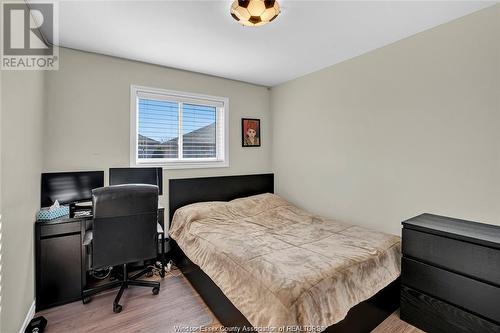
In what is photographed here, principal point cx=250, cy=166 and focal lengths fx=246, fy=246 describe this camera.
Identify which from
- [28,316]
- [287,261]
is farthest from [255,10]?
[28,316]

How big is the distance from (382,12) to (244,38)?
1.22 metres

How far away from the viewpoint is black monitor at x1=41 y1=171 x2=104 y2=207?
2463mm

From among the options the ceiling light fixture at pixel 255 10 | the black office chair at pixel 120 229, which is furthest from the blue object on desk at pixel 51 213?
the ceiling light fixture at pixel 255 10

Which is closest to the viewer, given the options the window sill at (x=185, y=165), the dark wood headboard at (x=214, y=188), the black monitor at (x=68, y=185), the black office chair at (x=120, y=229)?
the black office chair at (x=120, y=229)

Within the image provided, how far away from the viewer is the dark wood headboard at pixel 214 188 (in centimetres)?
325

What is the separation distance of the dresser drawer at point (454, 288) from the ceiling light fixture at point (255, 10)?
2.26m

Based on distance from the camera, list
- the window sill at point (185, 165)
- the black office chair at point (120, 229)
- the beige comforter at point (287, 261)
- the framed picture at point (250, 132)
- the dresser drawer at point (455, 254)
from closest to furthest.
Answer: the beige comforter at point (287, 261) → the dresser drawer at point (455, 254) → the black office chair at point (120, 229) → the window sill at point (185, 165) → the framed picture at point (250, 132)

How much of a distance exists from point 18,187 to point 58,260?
892 mm

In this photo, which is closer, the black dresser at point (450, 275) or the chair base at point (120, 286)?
the black dresser at point (450, 275)

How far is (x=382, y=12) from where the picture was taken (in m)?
2.01

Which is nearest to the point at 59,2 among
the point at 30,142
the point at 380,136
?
the point at 30,142

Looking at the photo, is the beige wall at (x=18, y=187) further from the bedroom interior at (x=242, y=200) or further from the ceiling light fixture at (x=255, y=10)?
the ceiling light fixture at (x=255, y=10)

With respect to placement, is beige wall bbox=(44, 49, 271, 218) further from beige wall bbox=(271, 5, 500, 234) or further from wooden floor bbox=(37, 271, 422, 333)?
beige wall bbox=(271, 5, 500, 234)

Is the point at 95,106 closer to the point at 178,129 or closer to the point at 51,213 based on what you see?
the point at 178,129
